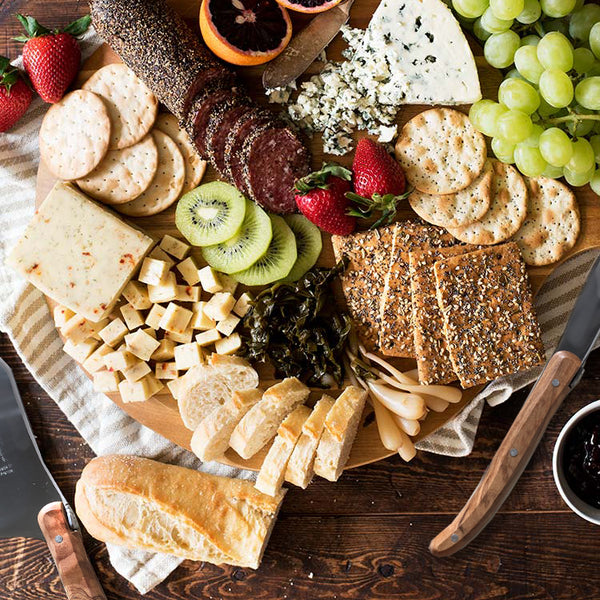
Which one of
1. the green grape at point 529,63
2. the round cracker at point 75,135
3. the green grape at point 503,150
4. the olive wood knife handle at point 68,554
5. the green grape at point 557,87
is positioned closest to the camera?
the green grape at point 557,87

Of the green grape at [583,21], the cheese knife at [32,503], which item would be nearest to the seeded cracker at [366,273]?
the green grape at [583,21]

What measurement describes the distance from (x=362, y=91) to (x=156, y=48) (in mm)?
822

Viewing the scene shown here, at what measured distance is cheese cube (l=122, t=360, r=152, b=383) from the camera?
2539 millimetres

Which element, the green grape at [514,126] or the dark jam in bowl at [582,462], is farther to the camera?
the dark jam in bowl at [582,462]

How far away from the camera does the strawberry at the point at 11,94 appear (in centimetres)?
250

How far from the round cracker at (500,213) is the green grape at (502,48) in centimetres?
39

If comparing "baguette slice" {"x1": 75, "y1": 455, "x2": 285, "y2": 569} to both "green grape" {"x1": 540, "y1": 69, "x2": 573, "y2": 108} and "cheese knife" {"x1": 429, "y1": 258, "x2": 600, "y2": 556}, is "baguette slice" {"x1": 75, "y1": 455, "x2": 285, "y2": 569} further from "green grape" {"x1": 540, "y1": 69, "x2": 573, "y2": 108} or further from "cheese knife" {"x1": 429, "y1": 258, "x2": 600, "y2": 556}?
"green grape" {"x1": 540, "y1": 69, "x2": 573, "y2": 108}

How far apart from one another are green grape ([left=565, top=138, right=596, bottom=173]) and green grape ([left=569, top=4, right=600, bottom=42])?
411 mm

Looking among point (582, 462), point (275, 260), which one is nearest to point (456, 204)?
point (275, 260)

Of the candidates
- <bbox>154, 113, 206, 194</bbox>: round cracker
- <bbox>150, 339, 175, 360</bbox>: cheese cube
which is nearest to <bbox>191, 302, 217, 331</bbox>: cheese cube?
<bbox>150, 339, 175, 360</bbox>: cheese cube

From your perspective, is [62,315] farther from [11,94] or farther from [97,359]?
[11,94]

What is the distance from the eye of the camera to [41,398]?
2818 mm

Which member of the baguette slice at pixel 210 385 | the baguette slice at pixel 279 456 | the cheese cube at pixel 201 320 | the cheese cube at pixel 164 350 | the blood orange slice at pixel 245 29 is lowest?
the baguette slice at pixel 279 456

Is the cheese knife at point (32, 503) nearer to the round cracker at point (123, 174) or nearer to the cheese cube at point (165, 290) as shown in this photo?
the cheese cube at point (165, 290)
